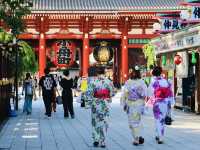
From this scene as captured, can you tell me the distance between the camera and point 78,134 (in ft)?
46.1

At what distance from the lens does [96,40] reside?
49562mm

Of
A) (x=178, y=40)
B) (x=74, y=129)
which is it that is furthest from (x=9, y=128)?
(x=178, y=40)

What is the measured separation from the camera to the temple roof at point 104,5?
154 ft

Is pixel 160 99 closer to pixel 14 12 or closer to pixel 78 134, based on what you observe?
pixel 78 134

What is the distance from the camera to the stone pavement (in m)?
11.8

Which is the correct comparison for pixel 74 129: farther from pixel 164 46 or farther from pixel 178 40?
pixel 164 46

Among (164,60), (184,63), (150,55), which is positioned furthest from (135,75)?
(150,55)

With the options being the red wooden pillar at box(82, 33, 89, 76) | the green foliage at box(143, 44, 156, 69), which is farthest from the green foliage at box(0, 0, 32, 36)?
the red wooden pillar at box(82, 33, 89, 76)

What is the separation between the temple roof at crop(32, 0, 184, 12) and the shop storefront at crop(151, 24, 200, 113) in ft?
72.2

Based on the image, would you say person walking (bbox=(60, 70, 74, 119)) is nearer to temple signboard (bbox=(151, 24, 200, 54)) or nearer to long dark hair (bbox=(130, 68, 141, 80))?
temple signboard (bbox=(151, 24, 200, 54))

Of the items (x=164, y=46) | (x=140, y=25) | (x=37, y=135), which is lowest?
(x=37, y=135)

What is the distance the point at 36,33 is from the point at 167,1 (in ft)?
39.0

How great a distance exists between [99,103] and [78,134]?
2.49 m

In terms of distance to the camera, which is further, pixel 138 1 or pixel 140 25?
pixel 138 1
